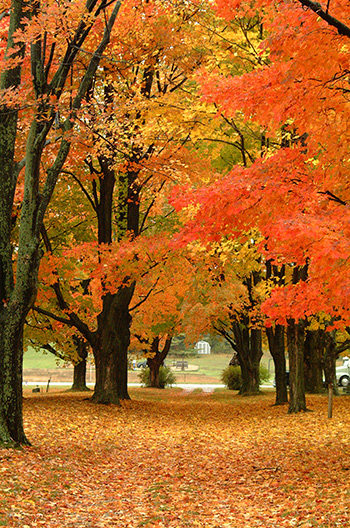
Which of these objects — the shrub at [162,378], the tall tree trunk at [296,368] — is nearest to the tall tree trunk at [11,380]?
the tall tree trunk at [296,368]

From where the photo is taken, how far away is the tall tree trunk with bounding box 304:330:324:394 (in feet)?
95.6

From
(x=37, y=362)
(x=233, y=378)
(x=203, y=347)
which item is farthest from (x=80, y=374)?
(x=203, y=347)

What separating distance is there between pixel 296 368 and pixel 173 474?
8.84 metres

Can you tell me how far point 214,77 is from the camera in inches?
442

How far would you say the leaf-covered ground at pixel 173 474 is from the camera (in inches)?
248

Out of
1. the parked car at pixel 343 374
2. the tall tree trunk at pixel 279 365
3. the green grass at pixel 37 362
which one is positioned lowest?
the green grass at pixel 37 362

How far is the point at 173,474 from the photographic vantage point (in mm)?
8977

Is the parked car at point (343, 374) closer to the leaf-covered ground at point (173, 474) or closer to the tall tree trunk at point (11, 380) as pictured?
the leaf-covered ground at point (173, 474)

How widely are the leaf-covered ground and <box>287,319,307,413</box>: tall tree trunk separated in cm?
161

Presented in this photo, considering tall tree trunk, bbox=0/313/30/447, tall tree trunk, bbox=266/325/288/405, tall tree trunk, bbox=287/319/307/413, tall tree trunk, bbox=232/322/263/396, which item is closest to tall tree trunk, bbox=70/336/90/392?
tall tree trunk, bbox=232/322/263/396

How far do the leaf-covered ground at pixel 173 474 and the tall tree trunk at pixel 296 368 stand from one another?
161 cm

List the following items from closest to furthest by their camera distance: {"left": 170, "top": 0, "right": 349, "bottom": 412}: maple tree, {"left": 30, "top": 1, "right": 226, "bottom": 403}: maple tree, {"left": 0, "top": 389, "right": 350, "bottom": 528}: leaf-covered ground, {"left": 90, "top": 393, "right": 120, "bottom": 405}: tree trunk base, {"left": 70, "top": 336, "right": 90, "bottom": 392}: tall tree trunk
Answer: {"left": 0, "top": 389, "right": 350, "bottom": 528}: leaf-covered ground → {"left": 170, "top": 0, "right": 349, "bottom": 412}: maple tree → {"left": 30, "top": 1, "right": 226, "bottom": 403}: maple tree → {"left": 90, "top": 393, "right": 120, "bottom": 405}: tree trunk base → {"left": 70, "top": 336, "right": 90, "bottom": 392}: tall tree trunk

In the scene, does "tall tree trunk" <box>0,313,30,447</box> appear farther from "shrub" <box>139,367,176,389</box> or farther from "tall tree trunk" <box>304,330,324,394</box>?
"shrub" <box>139,367,176,389</box>

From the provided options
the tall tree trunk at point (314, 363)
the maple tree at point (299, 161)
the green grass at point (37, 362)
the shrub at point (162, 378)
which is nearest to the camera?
the maple tree at point (299, 161)
